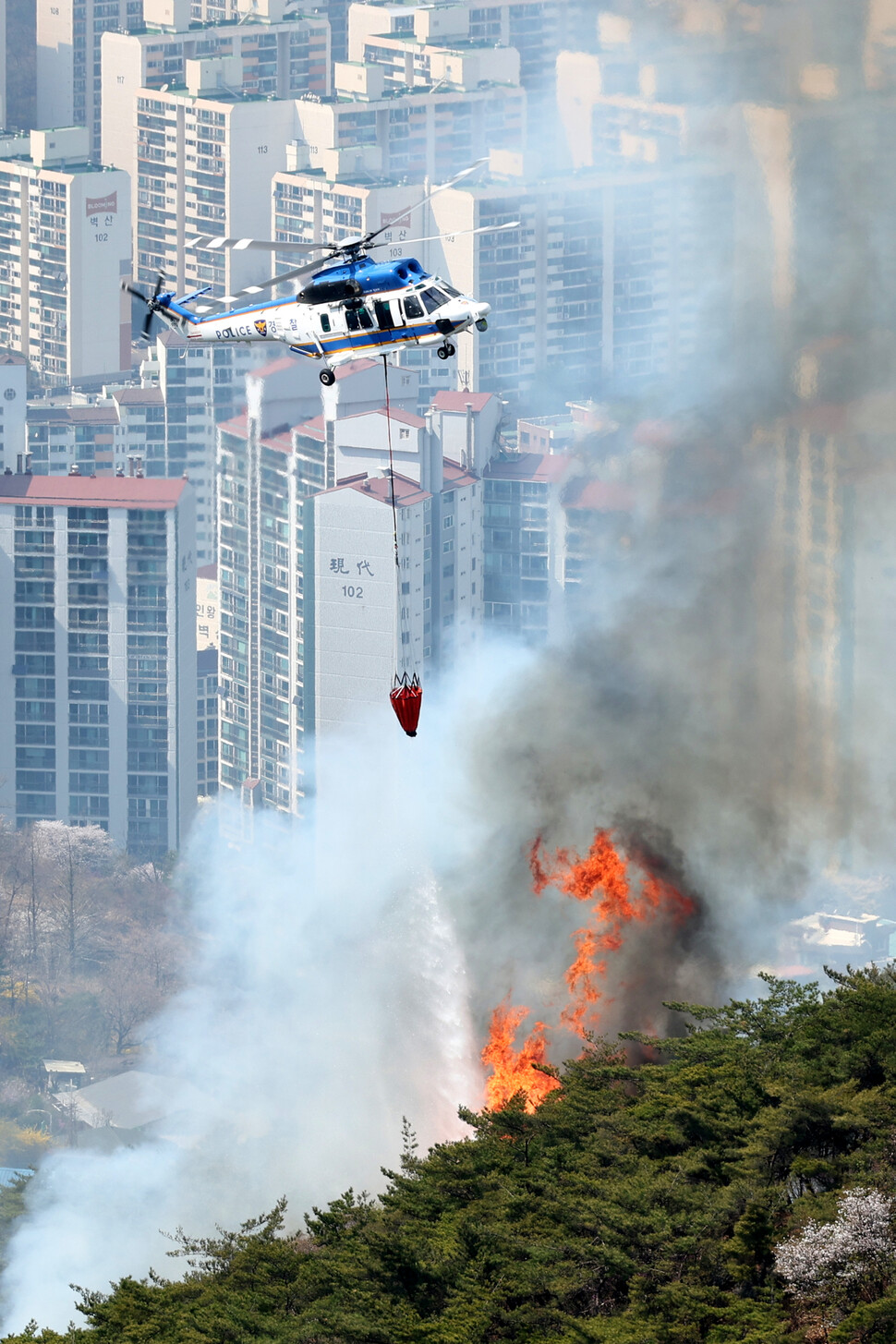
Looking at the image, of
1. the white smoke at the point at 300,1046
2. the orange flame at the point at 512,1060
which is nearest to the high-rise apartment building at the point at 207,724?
the white smoke at the point at 300,1046

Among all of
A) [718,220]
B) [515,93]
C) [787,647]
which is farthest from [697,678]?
[515,93]

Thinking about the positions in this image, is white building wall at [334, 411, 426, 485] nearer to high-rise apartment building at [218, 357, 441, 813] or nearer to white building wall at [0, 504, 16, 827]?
high-rise apartment building at [218, 357, 441, 813]

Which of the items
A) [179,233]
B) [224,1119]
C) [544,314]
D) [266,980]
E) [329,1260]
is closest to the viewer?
[329,1260]

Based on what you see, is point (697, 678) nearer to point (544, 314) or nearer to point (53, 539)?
point (53, 539)

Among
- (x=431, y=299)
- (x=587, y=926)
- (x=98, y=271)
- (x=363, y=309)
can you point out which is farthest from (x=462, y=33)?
(x=431, y=299)

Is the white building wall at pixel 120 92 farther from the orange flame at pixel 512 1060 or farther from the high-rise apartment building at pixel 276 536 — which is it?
the orange flame at pixel 512 1060

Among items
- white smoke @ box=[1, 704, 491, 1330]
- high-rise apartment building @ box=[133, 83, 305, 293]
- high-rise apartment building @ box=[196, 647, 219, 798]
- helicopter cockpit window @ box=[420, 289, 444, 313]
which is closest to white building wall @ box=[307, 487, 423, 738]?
white smoke @ box=[1, 704, 491, 1330]

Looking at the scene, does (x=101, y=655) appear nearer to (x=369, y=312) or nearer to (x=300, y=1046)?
(x=300, y=1046)
